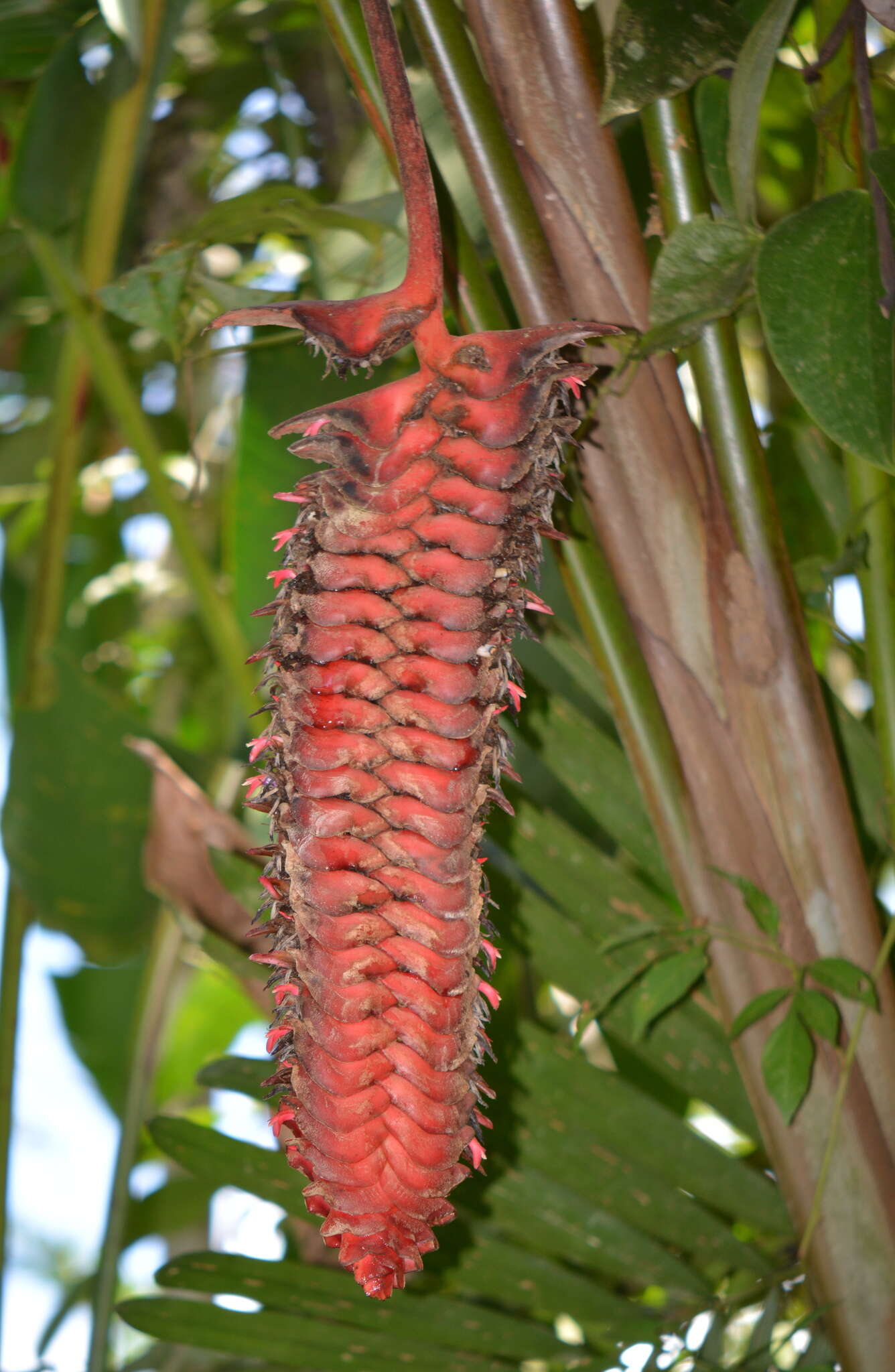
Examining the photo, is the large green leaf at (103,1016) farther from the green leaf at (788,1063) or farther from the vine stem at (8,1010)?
the green leaf at (788,1063)

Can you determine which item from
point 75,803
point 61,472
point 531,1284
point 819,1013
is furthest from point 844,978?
point 61,472

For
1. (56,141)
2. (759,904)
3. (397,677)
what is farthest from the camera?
(56,141)

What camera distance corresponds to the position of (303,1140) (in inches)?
6.8

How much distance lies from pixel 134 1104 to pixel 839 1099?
258 millimetres

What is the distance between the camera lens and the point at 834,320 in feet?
0.67

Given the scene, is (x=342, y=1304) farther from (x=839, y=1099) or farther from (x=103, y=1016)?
(x=103, y=1016)

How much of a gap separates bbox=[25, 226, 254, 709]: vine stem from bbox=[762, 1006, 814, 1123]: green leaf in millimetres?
235

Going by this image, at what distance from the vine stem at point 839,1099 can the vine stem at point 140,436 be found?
0.79ft

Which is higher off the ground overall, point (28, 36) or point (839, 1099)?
point (28, 36)

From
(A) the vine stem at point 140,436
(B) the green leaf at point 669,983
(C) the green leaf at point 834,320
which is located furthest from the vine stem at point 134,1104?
(C) the green leaf at point 834,320

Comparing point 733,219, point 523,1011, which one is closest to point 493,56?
point 733,219

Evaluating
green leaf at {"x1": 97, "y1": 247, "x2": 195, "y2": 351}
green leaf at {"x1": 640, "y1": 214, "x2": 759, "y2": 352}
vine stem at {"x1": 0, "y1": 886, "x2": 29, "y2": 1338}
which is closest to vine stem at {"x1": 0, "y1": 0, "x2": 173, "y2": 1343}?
vine stem at {"x1": 0, "y1": 886, "x2": 29, "y2": 1338}

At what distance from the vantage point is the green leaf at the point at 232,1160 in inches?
12.6

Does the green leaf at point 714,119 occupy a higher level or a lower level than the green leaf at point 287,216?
lower
